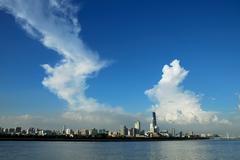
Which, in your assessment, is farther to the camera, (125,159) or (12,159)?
(125,159)

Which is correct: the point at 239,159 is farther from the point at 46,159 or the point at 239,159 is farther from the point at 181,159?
the point at 46,159

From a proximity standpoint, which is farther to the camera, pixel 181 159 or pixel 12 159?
pixel 181 159

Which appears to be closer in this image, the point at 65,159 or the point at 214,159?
the point at 65,159

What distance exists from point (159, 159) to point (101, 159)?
15864 mm

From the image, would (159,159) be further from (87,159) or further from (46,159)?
(46,159)

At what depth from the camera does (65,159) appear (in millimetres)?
95375

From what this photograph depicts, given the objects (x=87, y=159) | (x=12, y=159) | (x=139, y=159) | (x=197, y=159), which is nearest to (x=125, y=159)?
(x=139, y=159)

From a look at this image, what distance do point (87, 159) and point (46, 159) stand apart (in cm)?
1032

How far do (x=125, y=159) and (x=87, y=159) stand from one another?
10.5 m

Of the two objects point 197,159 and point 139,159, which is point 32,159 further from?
point 197,159

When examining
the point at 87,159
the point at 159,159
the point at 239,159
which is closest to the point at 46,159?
the point at 87,159

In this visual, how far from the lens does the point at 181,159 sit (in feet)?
329

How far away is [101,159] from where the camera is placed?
97750 millimetres

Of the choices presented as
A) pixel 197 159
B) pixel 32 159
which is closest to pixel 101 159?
pixel 32 159
